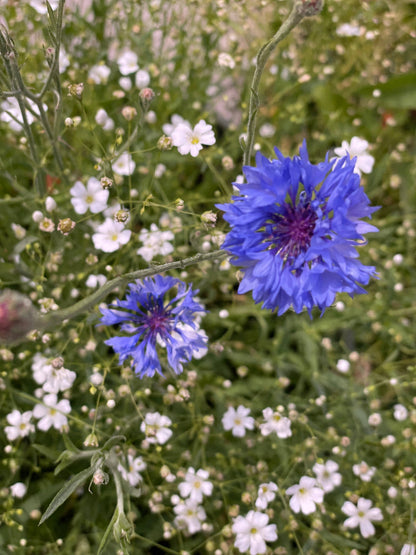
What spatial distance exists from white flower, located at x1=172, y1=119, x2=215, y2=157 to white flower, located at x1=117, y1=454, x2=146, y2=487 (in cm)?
55

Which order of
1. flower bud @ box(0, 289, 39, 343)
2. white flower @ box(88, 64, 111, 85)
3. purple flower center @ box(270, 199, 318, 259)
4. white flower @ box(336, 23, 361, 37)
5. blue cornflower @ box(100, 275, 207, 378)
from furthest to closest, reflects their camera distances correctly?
white flower @ box(336, 23, 361, 37) → white flower @ box(88, 64, 111, 85) → blue cornflower @ box(100, 275, 207, 378) → purple flower center @ box(270, 199, 318, 259) → flower bud @ box(0, 289, 39, 343)

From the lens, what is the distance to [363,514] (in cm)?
103

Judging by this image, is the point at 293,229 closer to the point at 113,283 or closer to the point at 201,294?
the point at 113,283

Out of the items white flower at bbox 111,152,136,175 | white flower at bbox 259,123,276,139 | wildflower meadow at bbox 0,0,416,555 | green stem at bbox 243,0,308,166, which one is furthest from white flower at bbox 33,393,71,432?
white flower at bbox 259,123,276,139

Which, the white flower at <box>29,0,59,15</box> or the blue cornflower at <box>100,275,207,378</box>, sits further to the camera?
the white flower at <box>29,0,59,15</box>

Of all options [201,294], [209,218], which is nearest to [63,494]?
[209,218]

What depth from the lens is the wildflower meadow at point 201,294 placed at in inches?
29.0

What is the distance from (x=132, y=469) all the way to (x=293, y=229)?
Answer: 1.77 feet

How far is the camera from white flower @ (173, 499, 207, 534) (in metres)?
1.02

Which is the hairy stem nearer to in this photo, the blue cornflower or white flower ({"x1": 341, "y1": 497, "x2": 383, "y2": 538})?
the blue cornflower

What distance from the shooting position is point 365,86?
1.48m

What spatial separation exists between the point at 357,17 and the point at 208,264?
35.9 inches

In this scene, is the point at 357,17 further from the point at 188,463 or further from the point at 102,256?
the point at 188,463

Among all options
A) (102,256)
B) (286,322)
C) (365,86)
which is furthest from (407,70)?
(102,256)
